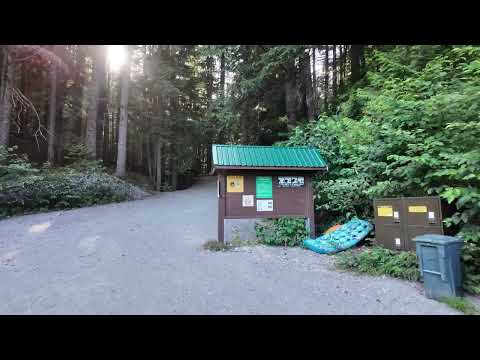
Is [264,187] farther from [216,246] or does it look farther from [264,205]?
[216,246]

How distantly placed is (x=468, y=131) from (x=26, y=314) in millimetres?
7274

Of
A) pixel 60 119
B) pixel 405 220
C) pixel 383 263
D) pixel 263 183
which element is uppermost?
pixel 60 119

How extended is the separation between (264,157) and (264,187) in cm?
82

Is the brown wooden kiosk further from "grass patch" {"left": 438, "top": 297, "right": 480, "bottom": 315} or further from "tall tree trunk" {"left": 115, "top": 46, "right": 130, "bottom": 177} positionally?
"tall tree trunk" {"left": 115, "top": 46, "right": 130, "bottom": 177}

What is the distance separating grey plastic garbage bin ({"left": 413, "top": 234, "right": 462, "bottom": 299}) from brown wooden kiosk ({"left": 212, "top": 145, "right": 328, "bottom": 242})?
3525mm

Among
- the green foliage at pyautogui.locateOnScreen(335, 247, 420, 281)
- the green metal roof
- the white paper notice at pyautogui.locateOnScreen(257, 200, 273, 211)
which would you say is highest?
the green metal roof

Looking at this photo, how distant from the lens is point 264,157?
7.60 meters

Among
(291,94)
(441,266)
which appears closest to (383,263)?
(441,266)

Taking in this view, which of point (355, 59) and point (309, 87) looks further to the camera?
point (309, 87)

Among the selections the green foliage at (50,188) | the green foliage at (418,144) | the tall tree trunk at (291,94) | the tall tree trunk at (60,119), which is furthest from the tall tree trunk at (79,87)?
the green foliage at (418,144)

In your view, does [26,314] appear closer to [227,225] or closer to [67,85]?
[227,225]

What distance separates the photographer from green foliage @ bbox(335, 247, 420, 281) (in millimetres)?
4770

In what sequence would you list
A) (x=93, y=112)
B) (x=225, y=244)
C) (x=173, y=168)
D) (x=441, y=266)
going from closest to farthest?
(x=441, y=266) < (x=225, y=244) < (x=93, y=112) < (x=173, y=168)

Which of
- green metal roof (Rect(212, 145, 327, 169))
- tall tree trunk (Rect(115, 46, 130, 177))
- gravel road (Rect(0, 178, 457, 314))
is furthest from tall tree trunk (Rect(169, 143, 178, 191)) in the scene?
green metal roof (Rect(212, 145, 327, 169))
